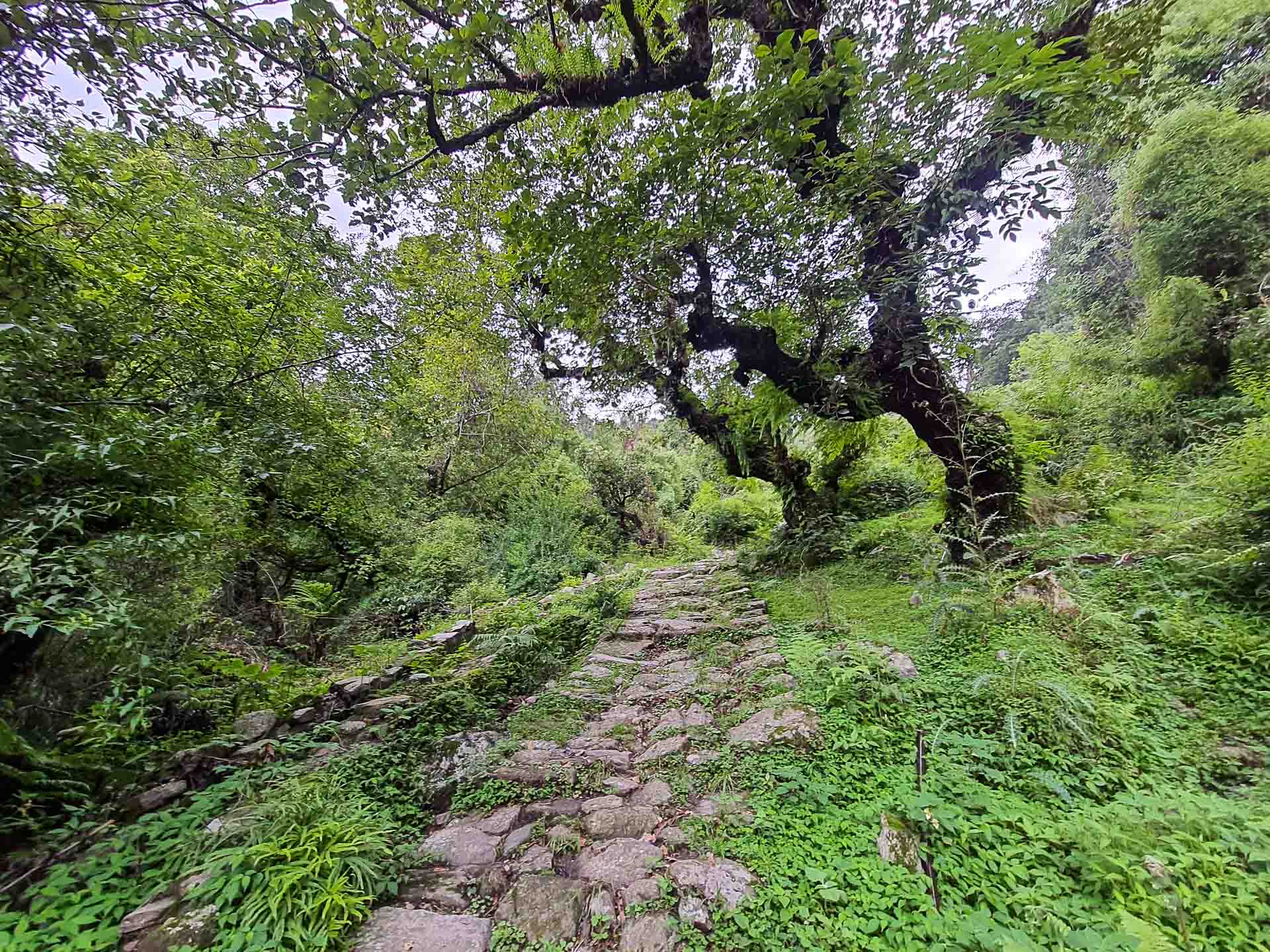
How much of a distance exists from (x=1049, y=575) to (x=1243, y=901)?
2418mm

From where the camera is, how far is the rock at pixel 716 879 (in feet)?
5.47

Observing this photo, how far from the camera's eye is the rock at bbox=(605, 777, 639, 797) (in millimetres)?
2473

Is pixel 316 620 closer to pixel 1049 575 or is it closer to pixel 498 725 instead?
pixel 498 725

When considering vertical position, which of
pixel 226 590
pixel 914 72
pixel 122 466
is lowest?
pixel 226 590

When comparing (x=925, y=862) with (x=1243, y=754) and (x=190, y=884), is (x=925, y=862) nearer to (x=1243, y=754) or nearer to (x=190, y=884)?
(x=1243, y=754)

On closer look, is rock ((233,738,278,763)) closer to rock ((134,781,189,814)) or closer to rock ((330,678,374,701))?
rock ((134,781,189,814))

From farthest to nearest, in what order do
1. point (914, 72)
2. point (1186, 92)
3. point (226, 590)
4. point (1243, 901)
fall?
point (1186, 92)
point (226, 590)
point (914, 72)
point (1243, 901)

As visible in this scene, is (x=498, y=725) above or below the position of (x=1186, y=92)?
below

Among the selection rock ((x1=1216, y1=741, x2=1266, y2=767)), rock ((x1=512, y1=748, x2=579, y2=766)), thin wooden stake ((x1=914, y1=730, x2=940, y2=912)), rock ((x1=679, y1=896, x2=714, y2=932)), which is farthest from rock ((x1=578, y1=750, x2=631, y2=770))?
rock ((x1=1216, y1=741, x2=1266, y2=767))

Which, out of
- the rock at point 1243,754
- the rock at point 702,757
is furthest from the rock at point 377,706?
the rock at point 1243,754

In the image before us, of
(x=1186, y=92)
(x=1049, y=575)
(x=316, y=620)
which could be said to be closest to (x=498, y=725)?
(x=316, y=620)

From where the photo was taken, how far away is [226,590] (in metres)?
4.62

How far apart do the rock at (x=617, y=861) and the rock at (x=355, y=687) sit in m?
2.59

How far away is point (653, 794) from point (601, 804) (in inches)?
11.3
